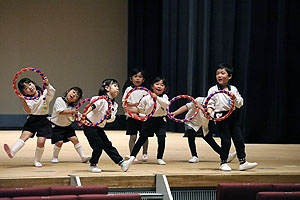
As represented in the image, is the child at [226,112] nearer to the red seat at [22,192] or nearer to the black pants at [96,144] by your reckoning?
the black pants at [96,144]

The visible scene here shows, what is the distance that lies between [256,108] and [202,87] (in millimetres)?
1671

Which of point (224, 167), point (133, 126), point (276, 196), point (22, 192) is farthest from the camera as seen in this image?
point (133, 126)

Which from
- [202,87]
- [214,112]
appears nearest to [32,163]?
[214,112]

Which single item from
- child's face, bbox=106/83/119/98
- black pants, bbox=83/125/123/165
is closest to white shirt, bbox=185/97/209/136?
child's face, bbox=106/83/119/98

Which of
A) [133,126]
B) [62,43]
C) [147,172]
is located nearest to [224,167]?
[147,172]

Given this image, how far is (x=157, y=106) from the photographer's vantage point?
20.3 ft

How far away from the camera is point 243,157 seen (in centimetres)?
570

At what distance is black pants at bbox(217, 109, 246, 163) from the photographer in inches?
227

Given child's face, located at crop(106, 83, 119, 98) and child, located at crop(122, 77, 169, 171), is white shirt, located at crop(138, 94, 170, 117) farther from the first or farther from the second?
child's face, located at crop(106, 83, 119, 98)

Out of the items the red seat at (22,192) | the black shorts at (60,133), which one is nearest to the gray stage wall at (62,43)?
the black shorts at (60,133)

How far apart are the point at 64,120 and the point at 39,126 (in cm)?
33

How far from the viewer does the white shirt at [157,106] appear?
6.05 metres

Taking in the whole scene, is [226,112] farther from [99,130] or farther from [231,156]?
[99,130]

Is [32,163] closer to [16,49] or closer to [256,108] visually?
[256,108]
